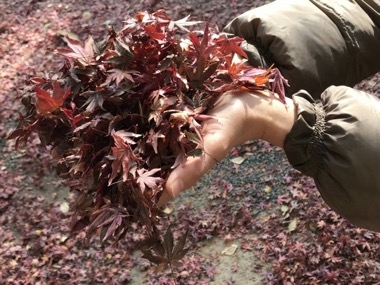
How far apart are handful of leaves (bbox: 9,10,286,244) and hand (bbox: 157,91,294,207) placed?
3 cm

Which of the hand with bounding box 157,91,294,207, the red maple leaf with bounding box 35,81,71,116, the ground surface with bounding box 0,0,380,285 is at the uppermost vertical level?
the red maple leaf with bounding box 35,81,71,116

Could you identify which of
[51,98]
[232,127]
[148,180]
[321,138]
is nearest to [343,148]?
[321,138]

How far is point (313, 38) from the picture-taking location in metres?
1.62

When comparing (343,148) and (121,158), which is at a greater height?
(121,158)

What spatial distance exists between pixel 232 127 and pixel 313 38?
0.46 metres

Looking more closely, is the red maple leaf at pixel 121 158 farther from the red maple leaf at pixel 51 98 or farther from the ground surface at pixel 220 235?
the ground surface at pixel 220 235

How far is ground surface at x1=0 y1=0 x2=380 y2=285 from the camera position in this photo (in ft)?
9.11

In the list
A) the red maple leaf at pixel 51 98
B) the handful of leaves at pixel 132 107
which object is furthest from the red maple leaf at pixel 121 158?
the red maple leaf at pixel 51 98

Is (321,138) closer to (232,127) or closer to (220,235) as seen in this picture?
(232,127)

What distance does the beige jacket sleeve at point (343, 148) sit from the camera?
1.41 m

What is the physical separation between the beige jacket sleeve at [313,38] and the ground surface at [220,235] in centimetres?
135

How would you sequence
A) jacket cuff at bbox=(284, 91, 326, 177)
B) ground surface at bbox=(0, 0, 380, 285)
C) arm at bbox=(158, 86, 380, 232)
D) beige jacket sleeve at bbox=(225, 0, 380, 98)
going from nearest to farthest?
arm at bbox=(158, 86, 380, 232), jacket cuff at bbox=(284, 91, 326, 177), beige jacket sleeve at bbox=(225, 0, 380, 98), ground surface at bbox=(0, 0, 380, 285)

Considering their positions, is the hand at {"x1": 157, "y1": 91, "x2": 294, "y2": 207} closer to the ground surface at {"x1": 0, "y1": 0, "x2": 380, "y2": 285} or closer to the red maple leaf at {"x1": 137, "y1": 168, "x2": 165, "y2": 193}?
the red maple leaf at {"x1": 137, "y1": 168, "x2": 165, "y2": 193}

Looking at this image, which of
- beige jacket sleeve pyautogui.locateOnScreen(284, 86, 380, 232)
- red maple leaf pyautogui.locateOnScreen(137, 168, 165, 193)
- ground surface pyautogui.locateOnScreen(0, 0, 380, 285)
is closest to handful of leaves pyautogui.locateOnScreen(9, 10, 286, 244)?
red maple leaf pyautogui.locateOnScreen(137, 168, 165, 193)
